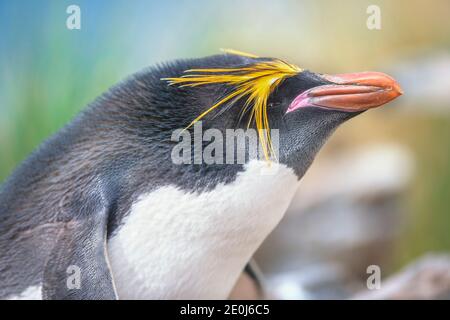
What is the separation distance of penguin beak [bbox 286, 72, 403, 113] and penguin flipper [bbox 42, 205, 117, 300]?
1.48 feet

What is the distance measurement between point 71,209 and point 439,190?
6.42 ft

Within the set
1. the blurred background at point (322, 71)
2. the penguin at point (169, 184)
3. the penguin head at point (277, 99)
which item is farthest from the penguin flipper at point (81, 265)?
the blurred background at point (322, 71)

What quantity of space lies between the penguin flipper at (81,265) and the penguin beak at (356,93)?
0.45 meters

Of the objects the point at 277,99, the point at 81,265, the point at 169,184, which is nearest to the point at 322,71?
the point at 277,99

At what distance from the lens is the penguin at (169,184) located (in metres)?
1.12

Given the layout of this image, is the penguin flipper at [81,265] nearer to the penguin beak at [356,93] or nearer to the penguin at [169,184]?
the penguin at [169,184]

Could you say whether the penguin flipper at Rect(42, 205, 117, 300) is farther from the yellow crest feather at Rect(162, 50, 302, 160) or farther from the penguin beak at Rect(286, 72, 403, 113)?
the penguin beak at Rect(286, 72, 403, 113)

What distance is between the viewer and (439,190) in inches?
105

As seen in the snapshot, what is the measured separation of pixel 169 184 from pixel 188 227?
88 mm

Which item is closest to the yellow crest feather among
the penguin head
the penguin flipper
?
the penguin head

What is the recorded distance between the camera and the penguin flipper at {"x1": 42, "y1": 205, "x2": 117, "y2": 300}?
42.2 inches

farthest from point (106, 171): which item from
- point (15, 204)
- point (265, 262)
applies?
point (265, 262)

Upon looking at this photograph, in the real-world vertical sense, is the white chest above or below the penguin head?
below

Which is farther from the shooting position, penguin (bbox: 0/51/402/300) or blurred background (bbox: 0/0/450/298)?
blurred background (bbox: 0/0/450/298)
